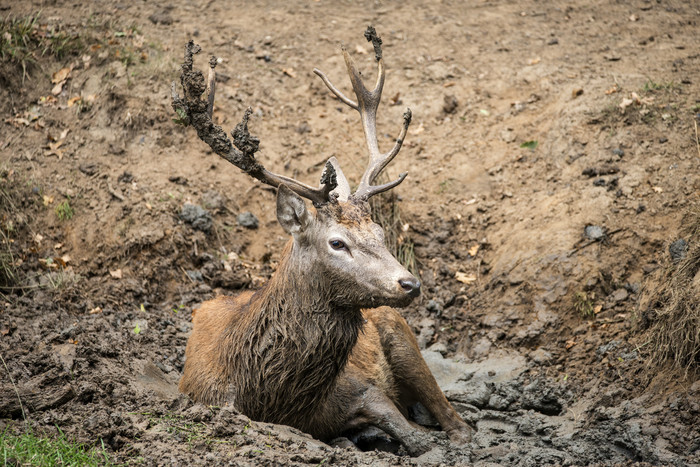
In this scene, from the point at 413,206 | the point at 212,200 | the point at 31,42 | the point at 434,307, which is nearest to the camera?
the point at 434,307

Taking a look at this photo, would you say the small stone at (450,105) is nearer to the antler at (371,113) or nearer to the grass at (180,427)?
the antler at (371,113)

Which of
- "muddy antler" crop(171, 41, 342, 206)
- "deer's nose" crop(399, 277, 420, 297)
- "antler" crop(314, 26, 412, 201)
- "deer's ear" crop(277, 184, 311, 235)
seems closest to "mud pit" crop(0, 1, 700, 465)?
"deer's nose" crop(399, 277, 420, 297)

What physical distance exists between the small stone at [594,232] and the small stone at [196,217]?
13.2 feet

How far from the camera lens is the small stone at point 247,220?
813 centimetres

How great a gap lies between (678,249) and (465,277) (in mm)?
2294

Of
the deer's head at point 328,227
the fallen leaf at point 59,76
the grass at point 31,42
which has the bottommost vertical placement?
the deer's head at point 328,227

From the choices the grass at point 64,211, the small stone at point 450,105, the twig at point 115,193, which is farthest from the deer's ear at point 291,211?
the small stone at point 450,105

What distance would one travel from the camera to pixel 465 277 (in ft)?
25.0

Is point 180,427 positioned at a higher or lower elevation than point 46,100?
lower

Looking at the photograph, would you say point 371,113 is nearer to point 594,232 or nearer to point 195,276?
point 594,232

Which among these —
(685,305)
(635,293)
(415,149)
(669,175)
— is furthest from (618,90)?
(685,305)

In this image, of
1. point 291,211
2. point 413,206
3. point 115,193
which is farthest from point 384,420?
point 115,193

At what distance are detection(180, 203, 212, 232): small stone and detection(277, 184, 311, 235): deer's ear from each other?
299 cm

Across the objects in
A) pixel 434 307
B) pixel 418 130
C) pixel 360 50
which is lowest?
pixel 434 307
